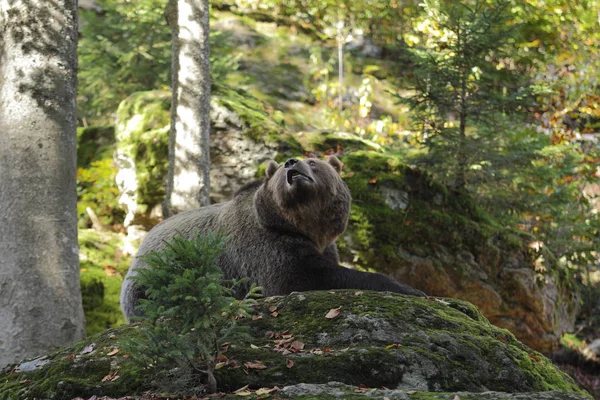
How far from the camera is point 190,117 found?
8008 millimetres

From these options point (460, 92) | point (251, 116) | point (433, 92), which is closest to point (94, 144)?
point (251, 116)

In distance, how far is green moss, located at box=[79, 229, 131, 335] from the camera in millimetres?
8109

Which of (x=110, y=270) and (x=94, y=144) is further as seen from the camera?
(x=94, y=144)

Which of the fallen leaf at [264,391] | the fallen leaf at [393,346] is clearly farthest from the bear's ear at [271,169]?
the fallen leaf at [264,391]

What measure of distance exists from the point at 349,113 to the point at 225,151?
683 centimetres

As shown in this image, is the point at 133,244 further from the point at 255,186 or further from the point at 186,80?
the point at 255,186

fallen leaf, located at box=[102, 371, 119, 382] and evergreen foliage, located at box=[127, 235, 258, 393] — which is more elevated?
evergreen foliage, located at box=[127, 235, 258, 393]

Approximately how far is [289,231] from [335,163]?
41.2 inches

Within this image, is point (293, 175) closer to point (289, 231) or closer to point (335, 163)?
point (289, 231)

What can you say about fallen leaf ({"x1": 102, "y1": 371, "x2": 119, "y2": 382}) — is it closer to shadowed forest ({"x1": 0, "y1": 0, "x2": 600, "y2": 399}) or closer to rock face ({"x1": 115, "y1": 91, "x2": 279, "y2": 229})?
shadowed forest ({"x1": 0, "y1": 0, "x2": 600, "y2": 399})

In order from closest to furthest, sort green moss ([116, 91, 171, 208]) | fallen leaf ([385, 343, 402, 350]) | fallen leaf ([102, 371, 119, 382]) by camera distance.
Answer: fallen leaf ([102, 371, 119, 382]), fallen leaf ([385, 343, 402, 350]), green moss ([116, 91, 171, 208])

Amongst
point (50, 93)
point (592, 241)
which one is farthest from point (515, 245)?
point (50, 93)

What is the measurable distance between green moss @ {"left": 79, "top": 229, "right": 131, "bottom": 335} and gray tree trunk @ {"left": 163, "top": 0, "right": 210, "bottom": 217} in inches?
52.7

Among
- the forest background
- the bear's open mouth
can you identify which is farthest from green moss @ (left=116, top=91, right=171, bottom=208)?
the bear's open mouth
